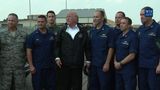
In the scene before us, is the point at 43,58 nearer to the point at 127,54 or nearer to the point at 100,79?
the point at 100,79

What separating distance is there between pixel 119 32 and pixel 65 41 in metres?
1.08

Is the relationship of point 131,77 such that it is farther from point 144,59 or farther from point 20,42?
point 20,42

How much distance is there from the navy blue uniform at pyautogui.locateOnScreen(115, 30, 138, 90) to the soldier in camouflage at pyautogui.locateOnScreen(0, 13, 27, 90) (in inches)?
75.2

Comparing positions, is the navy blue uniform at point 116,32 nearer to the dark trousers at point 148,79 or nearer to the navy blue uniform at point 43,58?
the dark trousers at point 148,79

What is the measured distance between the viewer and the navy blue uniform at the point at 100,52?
8266 mm

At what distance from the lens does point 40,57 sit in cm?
843

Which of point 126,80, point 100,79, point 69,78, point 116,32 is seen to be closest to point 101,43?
point 116,32

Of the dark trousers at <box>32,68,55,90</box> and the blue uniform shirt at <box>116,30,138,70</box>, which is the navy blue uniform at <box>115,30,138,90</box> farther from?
the dark trousers at <box>32,68,55,90</box>

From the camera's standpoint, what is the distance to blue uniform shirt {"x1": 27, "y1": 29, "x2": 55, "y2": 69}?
8.39 metres

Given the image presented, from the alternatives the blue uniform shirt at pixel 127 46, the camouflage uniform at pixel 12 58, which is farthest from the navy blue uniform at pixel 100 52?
the camouflage uniform at pixel 12 58

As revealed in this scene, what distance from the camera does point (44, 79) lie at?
8.55 m

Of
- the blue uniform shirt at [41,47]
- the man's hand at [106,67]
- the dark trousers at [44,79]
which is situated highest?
the blue uniform shirt at [41,47]

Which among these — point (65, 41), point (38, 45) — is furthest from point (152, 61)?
point (38, 45)

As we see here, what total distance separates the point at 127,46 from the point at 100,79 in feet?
3.03
